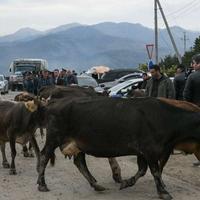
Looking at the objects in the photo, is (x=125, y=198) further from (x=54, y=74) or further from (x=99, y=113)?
(x=54, y=74)

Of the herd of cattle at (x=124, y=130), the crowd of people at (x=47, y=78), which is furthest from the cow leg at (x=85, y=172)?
the crowd of people at (x=47, y=78)

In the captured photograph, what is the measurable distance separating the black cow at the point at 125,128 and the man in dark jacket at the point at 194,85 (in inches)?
93.1

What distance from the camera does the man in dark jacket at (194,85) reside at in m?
11.2

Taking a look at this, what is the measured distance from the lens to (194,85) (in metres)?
11.4

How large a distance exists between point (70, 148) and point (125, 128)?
1012 mm

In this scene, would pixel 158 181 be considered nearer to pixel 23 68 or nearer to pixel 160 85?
pixel 160 85

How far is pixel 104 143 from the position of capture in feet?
29.9

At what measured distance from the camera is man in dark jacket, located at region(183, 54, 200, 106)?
11250mm

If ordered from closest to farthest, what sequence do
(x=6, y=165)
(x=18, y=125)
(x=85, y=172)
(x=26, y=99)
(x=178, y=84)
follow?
(x=85, y=172)
(x=26, y=99)
(x=18, y=125)
(x=6, y=165)
(x=178, y=84)

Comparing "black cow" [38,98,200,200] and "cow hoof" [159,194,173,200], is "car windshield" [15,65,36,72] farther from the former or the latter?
"cow hoof" [159,194,173,200]

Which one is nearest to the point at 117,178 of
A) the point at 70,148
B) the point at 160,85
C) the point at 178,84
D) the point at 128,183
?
the point at 128,183

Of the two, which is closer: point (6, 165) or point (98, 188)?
point (98, 188)

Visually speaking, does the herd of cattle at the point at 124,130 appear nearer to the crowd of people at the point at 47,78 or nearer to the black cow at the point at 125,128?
the black cow at the point at 125,128

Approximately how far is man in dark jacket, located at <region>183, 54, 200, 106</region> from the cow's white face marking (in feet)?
9.35
